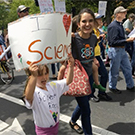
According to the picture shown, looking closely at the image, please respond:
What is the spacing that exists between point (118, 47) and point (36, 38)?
9.54ft

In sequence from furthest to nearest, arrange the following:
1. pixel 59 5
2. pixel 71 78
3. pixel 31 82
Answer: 1. pixel 59 5
2. pixel 71 78
3. pixel 31 82

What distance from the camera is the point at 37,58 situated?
1.45 metres

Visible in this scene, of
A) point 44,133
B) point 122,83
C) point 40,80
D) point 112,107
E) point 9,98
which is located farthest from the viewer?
point 122,83

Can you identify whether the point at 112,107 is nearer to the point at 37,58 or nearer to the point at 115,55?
the point at 115,55

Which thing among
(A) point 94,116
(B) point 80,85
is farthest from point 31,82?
(A) point 94,116

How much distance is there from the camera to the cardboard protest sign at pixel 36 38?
55.4 inches

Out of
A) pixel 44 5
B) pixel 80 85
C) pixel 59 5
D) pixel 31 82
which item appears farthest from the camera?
pixel 59 5

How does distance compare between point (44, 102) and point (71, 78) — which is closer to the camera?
point (44, 102)

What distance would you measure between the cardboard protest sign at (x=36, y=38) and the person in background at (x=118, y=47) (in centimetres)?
247

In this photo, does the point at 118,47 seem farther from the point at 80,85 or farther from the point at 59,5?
the point at 59,5

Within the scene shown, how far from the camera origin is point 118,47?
398 centimetres

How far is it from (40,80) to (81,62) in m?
0.90

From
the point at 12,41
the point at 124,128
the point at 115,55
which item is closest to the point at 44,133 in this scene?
the point at 12,41

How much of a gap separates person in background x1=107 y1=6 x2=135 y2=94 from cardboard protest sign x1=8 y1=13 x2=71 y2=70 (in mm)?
2472
